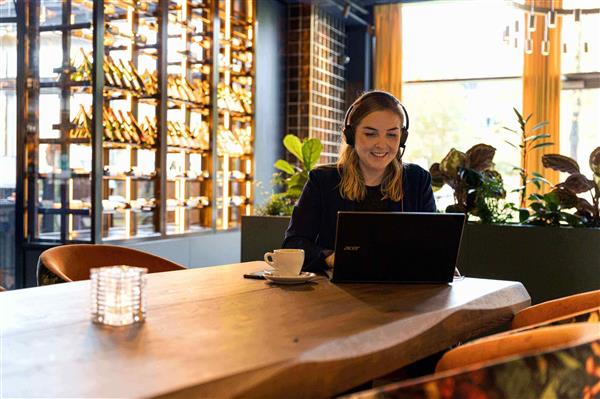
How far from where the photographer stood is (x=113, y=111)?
213 inches

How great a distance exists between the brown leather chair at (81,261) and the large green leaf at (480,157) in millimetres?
1996

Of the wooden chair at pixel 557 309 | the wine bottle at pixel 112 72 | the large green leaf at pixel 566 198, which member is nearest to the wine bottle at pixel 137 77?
the wine bottle at pixel 112 72

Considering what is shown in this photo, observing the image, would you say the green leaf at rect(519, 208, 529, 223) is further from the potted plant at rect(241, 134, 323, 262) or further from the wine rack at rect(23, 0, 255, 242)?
the wine rack at rect(23, 0, 255, 242)

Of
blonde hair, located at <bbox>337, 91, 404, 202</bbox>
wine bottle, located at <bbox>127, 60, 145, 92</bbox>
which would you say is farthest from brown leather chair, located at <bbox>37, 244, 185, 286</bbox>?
wine bottle, located at <bbox>127, 60, 145, 92</bbox>

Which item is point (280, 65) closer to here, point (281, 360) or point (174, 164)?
point (174, 164)

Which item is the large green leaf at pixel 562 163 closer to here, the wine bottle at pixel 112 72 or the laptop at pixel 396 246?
the laptop at pixel 396 246

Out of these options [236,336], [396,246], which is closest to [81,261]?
[396,246]

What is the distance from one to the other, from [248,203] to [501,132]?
3477mm

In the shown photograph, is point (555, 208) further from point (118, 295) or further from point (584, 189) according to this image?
point (118, 295)

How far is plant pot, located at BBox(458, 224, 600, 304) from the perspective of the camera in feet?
12.6

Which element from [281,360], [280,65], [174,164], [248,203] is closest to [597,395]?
[281,360]

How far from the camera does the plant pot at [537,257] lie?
383 cm

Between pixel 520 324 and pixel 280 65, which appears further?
pixel 280 65

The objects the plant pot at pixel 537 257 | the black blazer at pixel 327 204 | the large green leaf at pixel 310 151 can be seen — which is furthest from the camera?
the large green leaf at pixel 310 151
